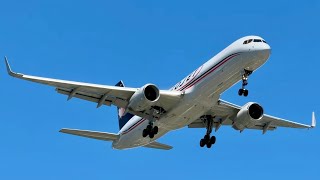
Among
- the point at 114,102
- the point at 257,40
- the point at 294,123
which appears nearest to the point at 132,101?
the point at 114,102

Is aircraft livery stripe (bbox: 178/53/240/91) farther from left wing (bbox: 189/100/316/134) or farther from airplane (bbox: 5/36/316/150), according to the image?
left wing (bbox: 189/100/316/134)

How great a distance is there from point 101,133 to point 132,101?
274 inches

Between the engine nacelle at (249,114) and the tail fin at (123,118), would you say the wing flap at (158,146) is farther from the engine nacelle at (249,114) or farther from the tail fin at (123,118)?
the engine nacelle at (249,114)

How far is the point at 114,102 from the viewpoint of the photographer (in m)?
49.8

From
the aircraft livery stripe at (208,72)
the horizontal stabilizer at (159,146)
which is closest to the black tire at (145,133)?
the aircraft livery stripe at (208,72)

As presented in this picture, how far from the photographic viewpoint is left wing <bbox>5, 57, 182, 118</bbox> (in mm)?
46312

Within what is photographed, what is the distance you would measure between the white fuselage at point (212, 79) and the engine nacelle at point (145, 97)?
165cm

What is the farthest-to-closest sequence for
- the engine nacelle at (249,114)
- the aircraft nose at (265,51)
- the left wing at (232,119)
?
1. the left wing at (232,119)
2. the engine nacelle at (249,114)
3. the aircraft nose at (265,51)

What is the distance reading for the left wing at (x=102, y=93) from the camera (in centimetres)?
4631

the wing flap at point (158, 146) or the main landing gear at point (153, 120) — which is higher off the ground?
the wing flap at point (158, 146)

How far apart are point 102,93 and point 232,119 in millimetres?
10399

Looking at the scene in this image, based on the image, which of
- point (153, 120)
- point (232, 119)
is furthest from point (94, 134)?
point (232, 119)

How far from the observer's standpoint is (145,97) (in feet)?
154

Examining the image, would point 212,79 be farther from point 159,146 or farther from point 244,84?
point 159,146
